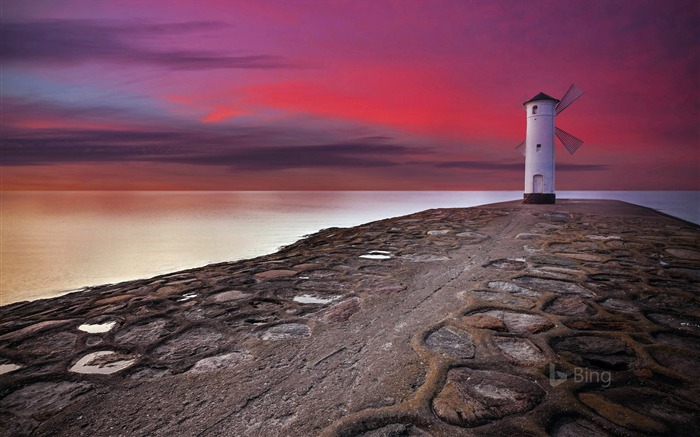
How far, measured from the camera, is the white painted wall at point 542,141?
16984 millimetres

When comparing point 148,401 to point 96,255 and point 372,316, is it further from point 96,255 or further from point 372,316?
point 96,255

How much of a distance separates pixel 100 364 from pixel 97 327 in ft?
3.12

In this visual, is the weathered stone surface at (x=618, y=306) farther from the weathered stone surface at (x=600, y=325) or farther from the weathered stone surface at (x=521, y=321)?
the weathered stone surface at (x=521, y=321)

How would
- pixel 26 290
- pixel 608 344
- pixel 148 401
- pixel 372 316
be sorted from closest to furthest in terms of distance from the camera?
pixel 148 401, pixel 608 344, pixel 372 316, pixel 26 290

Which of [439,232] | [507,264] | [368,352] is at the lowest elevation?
[368,352]

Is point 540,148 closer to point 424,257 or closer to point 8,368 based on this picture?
point 424,257

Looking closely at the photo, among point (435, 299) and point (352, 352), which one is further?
point (435, 299)

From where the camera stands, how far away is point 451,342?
3076 mm

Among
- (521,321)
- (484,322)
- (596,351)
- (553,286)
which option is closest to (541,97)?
(553,286)

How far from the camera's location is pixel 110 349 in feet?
10.5

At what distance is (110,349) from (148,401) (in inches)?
42.1

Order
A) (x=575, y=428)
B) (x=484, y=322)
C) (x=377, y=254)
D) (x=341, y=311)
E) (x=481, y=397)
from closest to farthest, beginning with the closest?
(x=575, y=428) < (x=481, y=397) < (x=484, y=322) < (x=341, y=311) < (x=377, y=254)

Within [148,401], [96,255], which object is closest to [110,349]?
[148,401]

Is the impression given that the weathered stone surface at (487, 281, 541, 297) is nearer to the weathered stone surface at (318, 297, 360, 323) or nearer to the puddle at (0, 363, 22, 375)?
the weathered stone surface at (318, 297, 360, 323)
